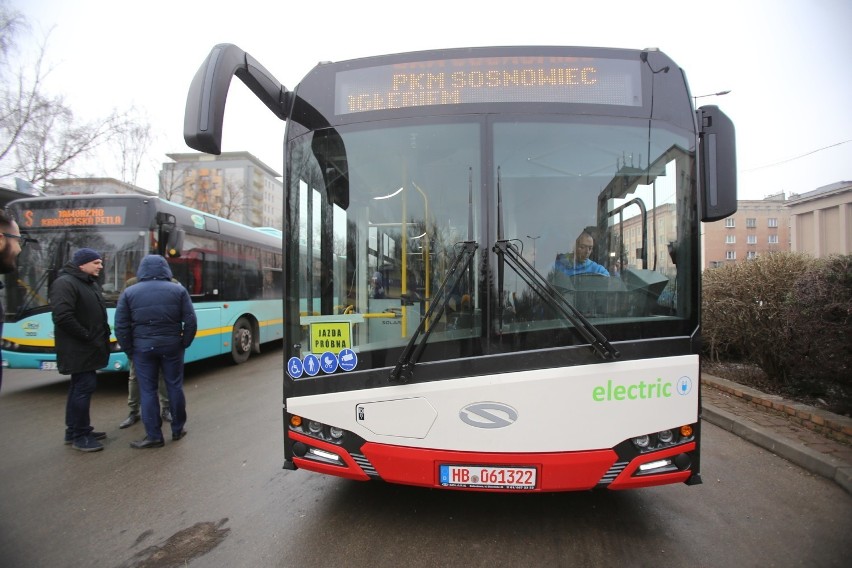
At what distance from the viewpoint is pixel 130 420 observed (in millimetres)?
5016

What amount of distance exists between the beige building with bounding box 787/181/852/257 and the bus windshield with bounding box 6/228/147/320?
39412 mm

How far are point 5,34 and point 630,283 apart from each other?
68.3 feet

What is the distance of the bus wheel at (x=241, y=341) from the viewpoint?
8.81 meters

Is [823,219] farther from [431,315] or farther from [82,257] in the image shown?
[82,257]

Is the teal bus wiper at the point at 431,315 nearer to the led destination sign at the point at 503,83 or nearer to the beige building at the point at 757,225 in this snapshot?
the led destination sign at the point at 503,83

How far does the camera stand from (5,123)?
14.4 meters

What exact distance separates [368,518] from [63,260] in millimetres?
6356

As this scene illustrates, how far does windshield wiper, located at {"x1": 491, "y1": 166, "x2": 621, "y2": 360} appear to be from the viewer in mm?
2297

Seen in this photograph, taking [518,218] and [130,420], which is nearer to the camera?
[518,218]

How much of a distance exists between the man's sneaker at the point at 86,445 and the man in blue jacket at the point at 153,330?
12.5 inches

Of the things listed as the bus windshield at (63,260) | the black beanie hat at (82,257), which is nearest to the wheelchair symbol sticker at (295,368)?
the black beanie hat at (82,257)

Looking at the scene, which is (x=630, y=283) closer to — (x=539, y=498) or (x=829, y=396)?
(x=539, y=498)

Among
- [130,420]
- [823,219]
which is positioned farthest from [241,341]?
[823,219]

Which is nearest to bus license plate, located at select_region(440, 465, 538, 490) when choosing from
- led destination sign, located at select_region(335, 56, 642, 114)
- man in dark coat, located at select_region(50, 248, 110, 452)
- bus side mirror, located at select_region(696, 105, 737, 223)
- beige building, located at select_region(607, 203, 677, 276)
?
beige building, located at select_region(607, 203, 677, 276)
